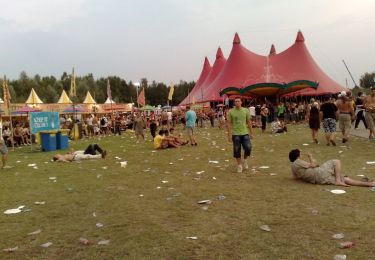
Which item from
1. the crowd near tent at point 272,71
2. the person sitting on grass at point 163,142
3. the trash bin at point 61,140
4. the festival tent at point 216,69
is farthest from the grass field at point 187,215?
the festival tent at point 216,69

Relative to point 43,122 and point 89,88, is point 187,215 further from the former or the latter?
point 89,88

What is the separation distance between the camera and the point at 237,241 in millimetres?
4270

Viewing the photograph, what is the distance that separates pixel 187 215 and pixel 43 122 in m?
14.2

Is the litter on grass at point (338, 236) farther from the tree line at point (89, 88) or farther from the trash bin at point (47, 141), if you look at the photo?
the tree line at point (89, 88)

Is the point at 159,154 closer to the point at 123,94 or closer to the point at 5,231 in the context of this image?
the point at 5,231

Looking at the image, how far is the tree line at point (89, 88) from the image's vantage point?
86.8 meters

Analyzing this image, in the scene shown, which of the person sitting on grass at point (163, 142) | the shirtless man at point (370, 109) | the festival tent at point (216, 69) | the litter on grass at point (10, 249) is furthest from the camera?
the festival tent at point (216, 69)

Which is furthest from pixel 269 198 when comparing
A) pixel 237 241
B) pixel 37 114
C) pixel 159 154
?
pixel 37 114

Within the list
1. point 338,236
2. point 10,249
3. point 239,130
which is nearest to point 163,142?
point 239,130

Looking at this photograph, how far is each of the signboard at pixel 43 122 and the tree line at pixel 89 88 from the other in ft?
209

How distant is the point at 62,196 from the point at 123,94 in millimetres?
104764

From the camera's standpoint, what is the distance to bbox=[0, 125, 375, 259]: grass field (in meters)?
4.12

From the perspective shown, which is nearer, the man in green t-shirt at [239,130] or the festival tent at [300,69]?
the man in green t-shirt at [239,130]

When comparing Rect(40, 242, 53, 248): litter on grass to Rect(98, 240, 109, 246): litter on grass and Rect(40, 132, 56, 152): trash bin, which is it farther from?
Rect(40, 132, 56, 152): trash bin
